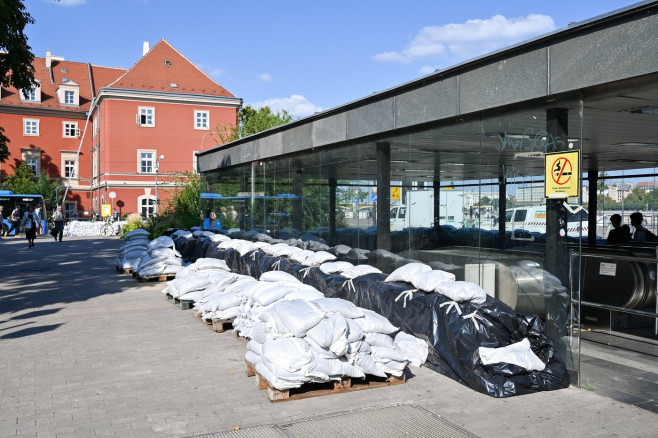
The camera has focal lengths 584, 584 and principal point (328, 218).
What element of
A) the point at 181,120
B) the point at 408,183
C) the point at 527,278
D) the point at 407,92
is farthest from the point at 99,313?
the point at 181,120

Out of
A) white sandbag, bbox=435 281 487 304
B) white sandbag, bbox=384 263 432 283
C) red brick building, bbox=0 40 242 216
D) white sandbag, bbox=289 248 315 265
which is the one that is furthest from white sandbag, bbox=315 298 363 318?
red brick building, bbox=0 40 242 216

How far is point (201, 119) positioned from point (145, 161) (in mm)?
6102

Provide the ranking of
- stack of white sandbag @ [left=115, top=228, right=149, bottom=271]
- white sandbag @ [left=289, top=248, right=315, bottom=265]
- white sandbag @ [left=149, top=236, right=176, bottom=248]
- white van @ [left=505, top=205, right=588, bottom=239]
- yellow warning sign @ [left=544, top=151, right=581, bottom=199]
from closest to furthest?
yellow warning sign @ [left=544, top=151, right=581, bottom=199]
white van @ [left=505, top=205, right=588, bottom=239]
white sandbag @ [left=289, top=248, right=315, bottom=265]
white sandbag @ [left=149, top=236, right=176, bottom=248]
stack of white sandbag @ [left=115, top=228, right=149, bottom=271]

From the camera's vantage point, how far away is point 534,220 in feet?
23.5

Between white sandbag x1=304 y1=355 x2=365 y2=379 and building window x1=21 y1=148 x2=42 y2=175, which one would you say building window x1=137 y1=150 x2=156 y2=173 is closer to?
building window x1=21 y1=148 x2=42 y2=175

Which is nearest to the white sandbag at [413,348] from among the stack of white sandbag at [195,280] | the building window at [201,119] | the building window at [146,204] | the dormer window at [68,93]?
the stack of white sandbag at [195,280]

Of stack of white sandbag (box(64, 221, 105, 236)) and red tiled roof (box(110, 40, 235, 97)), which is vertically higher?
red tiled roof (box(110, 40, 235, 97))

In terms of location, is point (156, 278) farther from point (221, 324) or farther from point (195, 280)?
point (221, 324)

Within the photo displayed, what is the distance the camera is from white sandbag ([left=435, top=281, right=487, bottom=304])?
266 inches

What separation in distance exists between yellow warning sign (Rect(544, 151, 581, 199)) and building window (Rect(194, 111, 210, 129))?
47481mm

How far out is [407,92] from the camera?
350 inches

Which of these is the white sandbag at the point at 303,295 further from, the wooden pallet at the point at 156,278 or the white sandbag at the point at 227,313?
the wooden pallet at the point at 156,278

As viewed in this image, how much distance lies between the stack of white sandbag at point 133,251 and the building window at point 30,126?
46.6m

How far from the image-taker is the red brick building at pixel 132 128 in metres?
49.1
